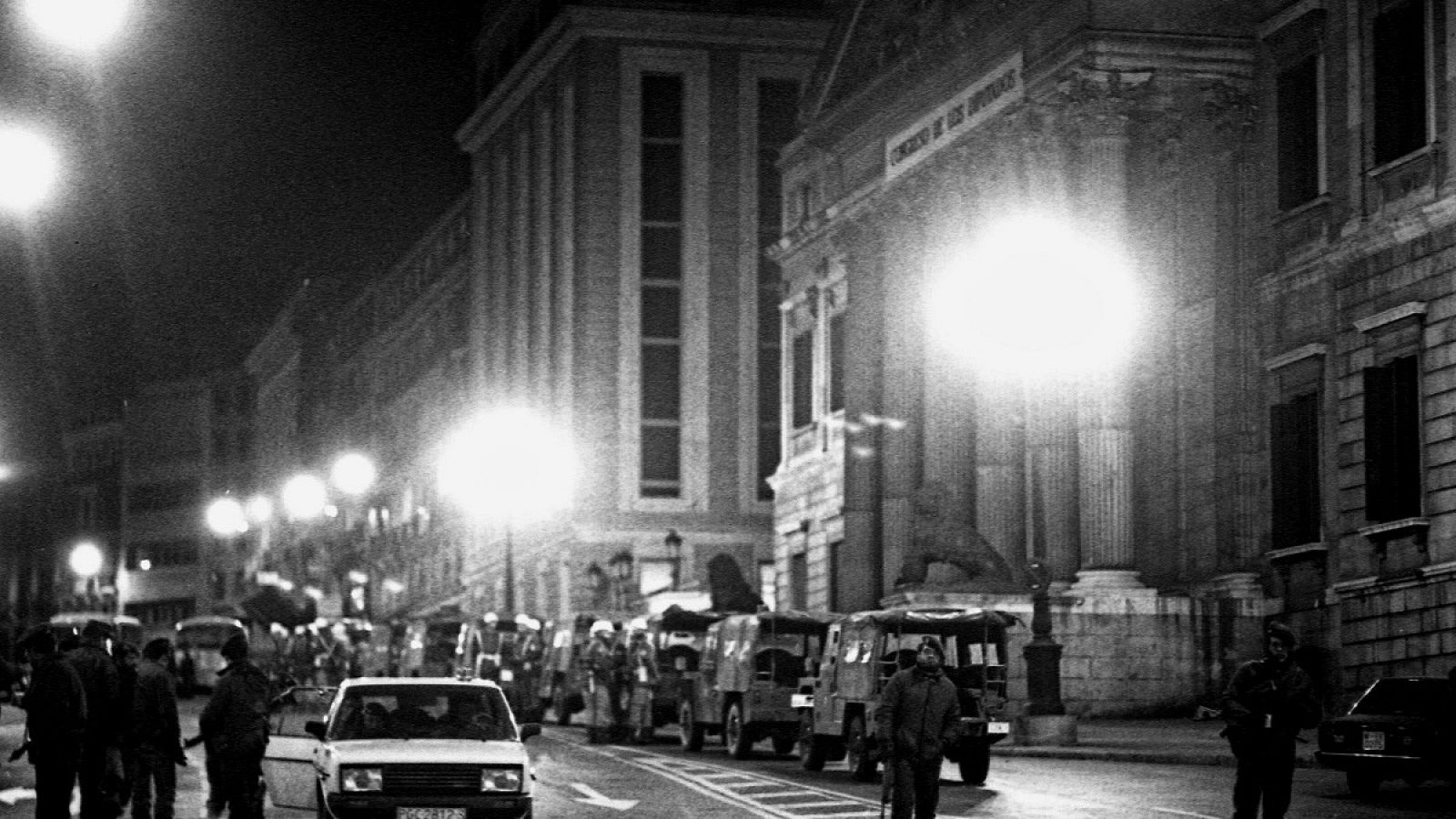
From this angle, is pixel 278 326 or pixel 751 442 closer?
pixel 751 442

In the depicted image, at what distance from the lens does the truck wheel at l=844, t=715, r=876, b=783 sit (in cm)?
3784

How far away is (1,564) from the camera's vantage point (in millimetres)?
88875

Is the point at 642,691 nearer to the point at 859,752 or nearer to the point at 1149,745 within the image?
the point at 1149,745

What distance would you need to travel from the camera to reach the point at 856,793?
34875 mm

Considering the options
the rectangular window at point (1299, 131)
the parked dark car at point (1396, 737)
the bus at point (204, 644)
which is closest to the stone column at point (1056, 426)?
the rectangular window at point (1299, 131)

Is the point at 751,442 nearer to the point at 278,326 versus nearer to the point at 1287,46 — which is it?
the point at 1287,46

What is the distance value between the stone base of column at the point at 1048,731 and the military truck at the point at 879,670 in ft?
17.7

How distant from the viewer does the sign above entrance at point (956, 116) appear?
6103cm

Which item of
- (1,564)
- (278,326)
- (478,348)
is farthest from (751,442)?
(278,326)

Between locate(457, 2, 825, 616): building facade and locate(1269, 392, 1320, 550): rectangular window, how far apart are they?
154 feet

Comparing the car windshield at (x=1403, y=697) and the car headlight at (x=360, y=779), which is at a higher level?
the car windshield at (x=1403, y=697)

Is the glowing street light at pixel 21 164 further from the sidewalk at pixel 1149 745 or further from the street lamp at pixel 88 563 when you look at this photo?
the street lamp at pixel 88 563

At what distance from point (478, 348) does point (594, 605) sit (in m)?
24.8

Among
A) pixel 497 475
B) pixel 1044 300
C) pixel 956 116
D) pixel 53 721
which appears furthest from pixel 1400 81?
pixel 497 475
